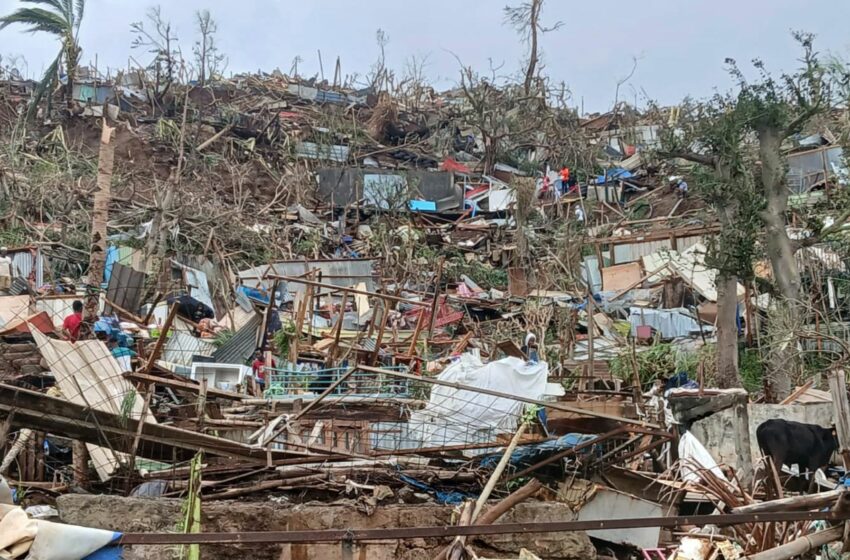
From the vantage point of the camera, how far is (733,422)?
7668mm

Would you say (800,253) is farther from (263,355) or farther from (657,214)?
(263,355)

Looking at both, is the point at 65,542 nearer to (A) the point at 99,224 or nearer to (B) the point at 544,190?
(A) the point at 99,224

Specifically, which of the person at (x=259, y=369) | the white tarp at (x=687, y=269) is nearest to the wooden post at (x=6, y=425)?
the person at (x=259, y=369)

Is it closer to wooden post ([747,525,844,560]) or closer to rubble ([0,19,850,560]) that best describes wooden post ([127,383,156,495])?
rubble ([0,19,850,560])

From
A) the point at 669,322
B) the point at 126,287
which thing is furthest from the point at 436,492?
the point at 669,322

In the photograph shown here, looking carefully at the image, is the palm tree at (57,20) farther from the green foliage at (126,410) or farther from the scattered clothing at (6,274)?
the green foliage at (126,410)

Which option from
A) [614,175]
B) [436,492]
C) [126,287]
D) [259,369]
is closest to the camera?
[436,492]

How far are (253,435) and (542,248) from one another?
537 inches

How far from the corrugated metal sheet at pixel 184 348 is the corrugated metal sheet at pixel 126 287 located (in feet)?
6.58

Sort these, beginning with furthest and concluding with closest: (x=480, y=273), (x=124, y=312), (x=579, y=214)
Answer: (x=579, y=214) < (x=480, y=273) < (x=124, y=312)

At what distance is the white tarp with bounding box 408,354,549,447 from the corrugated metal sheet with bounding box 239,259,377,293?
27.9 ft

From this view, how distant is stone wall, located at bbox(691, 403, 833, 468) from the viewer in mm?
7789

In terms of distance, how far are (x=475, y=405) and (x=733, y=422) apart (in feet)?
8.12

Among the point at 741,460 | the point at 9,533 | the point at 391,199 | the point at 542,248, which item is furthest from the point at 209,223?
the point at 9,533
